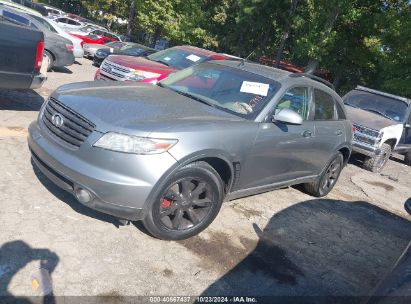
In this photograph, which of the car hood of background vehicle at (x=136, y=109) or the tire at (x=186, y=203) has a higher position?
the car hood of background vehicle at (x=136, y=109)

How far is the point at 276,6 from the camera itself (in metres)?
29.0

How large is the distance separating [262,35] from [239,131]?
29.0 metres

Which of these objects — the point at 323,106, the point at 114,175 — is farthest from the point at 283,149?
the point at 114,175

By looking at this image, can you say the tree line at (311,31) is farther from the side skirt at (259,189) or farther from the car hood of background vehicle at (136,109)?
the car hood of background vehicle at (136,109)

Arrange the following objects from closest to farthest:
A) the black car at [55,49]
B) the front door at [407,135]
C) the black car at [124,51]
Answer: the front door at [407,135] → the black car at [55,49] → the black car at [124,51]

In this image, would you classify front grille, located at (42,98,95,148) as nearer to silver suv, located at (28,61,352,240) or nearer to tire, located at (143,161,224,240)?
silver suv, located at (28,61,352,240)

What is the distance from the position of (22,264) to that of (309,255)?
9.53ft

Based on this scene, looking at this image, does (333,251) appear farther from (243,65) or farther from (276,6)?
(276,6)

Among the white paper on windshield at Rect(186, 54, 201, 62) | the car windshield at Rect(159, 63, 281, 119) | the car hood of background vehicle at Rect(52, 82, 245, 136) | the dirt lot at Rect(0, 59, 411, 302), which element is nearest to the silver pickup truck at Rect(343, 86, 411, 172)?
the dirt lot at Rect(0, 59, 411, 302)

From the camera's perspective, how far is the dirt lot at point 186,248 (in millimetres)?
3229

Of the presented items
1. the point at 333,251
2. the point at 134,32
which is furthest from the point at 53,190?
the point at 134,32

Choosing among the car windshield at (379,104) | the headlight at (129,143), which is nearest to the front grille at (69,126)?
the headlight at (129,143)

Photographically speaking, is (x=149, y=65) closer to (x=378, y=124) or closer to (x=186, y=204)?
(x=378, y=124)

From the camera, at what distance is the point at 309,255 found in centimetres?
453
